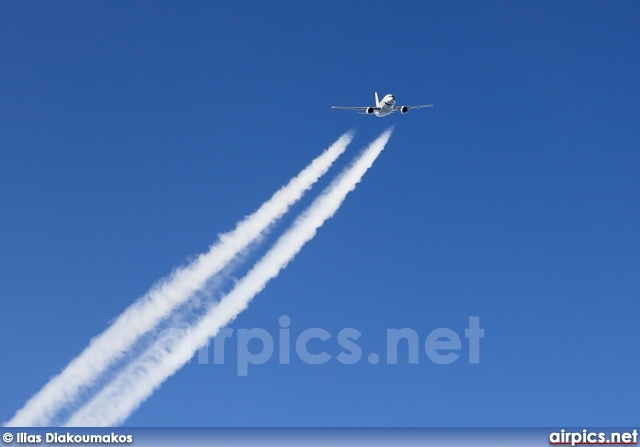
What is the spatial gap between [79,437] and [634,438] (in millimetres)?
53832

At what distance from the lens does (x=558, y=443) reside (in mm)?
113625

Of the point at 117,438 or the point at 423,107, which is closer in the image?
the point at 117,438

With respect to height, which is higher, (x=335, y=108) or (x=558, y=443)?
(x=335, y=108)

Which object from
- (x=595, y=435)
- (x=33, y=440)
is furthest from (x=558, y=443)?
(x=33, y=440)

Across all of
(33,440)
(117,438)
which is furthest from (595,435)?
(33,440)

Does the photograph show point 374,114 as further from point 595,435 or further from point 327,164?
point 595,435

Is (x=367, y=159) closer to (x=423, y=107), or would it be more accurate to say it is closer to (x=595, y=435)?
(x=423, y=107)

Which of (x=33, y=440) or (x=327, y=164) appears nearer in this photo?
(x=33, y=440)

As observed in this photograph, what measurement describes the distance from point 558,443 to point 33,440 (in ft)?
168

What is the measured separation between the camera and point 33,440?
114312 mm

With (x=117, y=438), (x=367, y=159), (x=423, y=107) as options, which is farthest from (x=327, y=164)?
(x=117, y=438)

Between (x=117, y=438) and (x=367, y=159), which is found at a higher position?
(x=367, y=159)

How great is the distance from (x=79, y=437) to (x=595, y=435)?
50.0 metres

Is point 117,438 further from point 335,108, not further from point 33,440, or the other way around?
point 335,108
